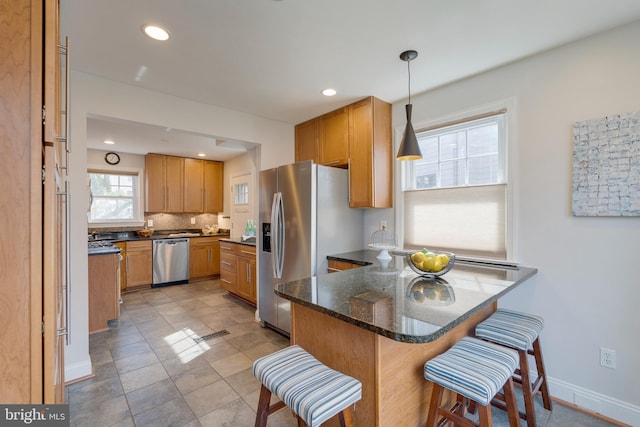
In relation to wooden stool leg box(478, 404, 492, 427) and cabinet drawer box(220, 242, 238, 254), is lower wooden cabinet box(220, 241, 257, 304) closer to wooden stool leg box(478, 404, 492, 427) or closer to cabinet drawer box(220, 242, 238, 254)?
cabinet drawer box(220, 242, 238, 254)

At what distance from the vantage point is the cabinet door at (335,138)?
3182 mm

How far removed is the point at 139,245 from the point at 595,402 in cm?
586

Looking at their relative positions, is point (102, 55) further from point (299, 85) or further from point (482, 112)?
point (482, 112)

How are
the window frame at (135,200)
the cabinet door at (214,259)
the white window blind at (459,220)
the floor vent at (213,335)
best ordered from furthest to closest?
the cabinet door at (214,259), the window frame at (135,200), the floor vent at (213,335), the white window blind at (459,220)

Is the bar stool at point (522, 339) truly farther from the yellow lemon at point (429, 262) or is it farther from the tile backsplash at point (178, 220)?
the tile backsplash at point (178, 220)

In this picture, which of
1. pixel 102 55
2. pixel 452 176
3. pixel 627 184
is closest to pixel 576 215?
pixel 627 184

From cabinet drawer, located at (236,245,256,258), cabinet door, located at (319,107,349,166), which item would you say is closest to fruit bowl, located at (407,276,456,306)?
cabinet door, located at (319,107,349,166)

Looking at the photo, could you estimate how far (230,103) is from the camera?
3064 millimetres

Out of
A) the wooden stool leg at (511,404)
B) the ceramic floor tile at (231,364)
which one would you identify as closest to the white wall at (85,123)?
the ceramic floor tile at (231,364)

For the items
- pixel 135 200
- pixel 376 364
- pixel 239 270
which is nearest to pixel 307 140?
pixel 239 270

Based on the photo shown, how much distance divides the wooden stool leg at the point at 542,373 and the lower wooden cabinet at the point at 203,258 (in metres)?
5.27

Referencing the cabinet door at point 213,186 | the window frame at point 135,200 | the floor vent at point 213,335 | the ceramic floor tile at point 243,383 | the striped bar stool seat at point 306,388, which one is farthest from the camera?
the cabinet door at point 213,186

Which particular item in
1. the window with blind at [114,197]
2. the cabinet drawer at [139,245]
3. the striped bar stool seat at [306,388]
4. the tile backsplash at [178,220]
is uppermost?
the window with blind at [114,197]

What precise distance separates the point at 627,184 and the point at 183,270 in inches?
230
